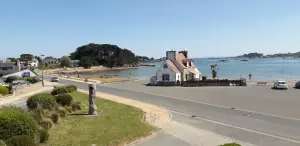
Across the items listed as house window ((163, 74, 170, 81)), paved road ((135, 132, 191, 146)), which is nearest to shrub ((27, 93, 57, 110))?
paved road ((135, 132, 191, 146))

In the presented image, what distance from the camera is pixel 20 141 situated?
13203 millimetres

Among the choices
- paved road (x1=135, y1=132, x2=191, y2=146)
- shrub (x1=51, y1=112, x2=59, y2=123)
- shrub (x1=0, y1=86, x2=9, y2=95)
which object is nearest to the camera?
paved road (x1=135, y1=132, x2=191, y2=146)

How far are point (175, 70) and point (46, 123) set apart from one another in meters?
38.2

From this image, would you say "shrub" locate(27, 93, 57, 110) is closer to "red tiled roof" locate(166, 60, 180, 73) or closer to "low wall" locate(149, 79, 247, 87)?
"low wall" locate(149, 79, 247, 87)

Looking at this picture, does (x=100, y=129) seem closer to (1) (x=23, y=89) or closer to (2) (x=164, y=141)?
(2) (x=164, y=141)

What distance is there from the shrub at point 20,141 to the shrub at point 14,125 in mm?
877

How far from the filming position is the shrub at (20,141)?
13045mm

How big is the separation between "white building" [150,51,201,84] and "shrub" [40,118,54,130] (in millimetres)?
36888

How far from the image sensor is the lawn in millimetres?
16047

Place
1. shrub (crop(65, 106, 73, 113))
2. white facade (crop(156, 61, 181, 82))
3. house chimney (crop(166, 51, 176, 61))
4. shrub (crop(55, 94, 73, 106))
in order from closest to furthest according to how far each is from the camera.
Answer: shrub (crop(65, 106, 73, 113))
shrub (crop(55, 94, 73, 106))
white facade (crop(156, 61, 181, 82))
house chimney (crop(166, 51, 176, 61))

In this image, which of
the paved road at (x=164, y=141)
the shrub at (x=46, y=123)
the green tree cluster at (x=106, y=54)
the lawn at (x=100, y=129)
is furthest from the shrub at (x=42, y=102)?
the green tree cluster at (x=106, y=54)

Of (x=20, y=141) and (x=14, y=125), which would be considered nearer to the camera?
(x=20, y=141)

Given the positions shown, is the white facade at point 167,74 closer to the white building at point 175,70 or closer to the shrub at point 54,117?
the white building at point 175,70

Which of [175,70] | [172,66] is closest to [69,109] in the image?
[175,70]
